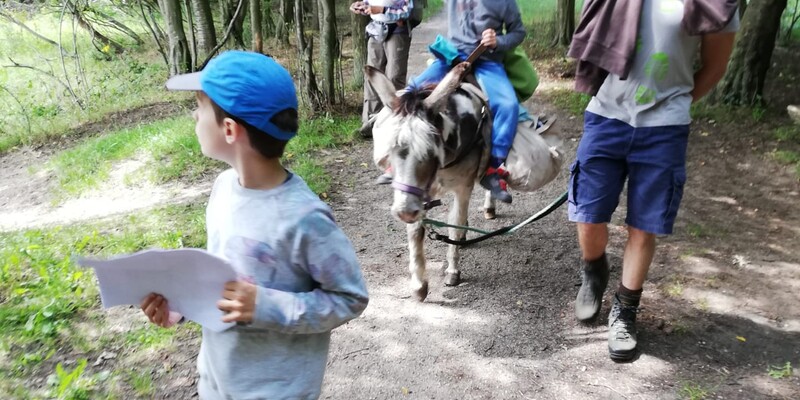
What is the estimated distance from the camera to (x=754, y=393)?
9.87 feet

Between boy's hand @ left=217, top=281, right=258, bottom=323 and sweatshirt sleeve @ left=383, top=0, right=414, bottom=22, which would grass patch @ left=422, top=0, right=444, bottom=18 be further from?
boy's hand @ left=217, top=281, right=258, bottom=323

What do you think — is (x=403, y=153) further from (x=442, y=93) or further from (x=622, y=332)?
(x=622, y=332)

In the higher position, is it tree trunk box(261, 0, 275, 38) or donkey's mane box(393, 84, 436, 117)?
donkey's mane box(393, 84, 436, 117)

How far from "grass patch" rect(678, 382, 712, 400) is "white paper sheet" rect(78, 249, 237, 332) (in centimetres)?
265

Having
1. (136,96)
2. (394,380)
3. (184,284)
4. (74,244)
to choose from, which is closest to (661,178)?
(394,380)

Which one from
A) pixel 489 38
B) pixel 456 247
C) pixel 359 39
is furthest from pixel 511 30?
pixel 359 39

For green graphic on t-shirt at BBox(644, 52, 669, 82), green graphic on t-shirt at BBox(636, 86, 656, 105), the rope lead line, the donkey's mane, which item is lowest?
the rope lead line

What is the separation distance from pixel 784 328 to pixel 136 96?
1152 centimetres

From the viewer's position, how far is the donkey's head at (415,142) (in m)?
3.25

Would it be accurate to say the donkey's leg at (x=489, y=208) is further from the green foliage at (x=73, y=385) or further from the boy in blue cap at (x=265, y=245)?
the boy in blue cap at (x=265, y=245)

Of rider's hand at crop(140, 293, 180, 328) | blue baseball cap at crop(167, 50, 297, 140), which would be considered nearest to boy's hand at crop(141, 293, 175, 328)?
rider's hand at crop(140, 293, 180, 328)

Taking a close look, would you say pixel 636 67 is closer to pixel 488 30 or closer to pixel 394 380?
pixel 488 30

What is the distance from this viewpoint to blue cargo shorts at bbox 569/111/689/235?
9.83 ft

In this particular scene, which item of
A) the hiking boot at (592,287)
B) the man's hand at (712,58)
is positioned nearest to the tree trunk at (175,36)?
the hiking boot at (592,287)
